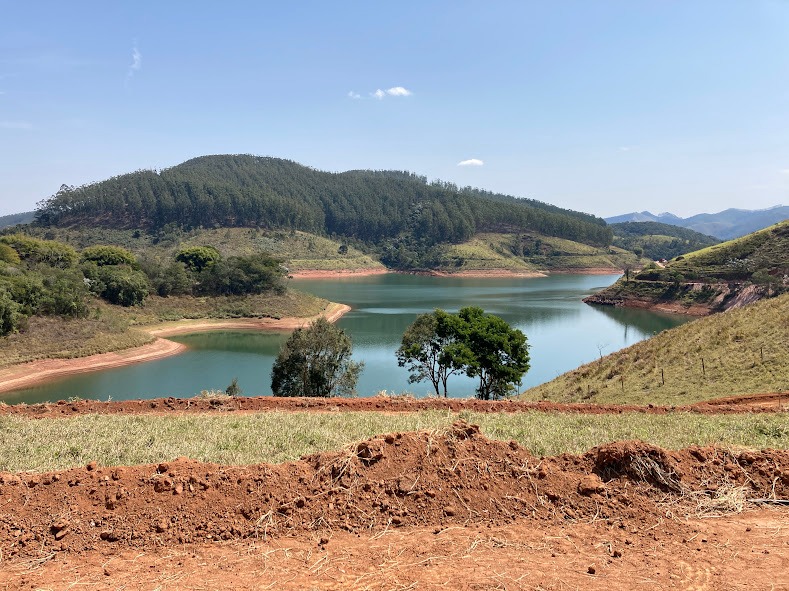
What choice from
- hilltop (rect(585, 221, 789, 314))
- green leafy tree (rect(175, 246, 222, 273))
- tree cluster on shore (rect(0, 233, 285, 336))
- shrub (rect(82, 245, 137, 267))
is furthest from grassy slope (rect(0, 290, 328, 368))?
hilltop (rect(585, 221, 789, 314))

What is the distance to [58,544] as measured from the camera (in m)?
4.86

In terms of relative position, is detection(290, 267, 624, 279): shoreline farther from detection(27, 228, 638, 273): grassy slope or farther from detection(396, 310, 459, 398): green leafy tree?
detection(396, 310, 459, 398): green leafy tree

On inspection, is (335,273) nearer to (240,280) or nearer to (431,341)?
(240,280)

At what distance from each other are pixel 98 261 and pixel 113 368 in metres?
32.0

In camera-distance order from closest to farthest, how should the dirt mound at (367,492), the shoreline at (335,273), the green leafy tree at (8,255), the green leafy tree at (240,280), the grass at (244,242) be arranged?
the dirt mound at (367,492), the green leafy tree at (8,255), the green leafy tree at (240,280), the shoreline at (335,273), the grass at (244,242)

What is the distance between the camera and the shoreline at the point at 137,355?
37688 mm

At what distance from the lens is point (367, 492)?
5.58m

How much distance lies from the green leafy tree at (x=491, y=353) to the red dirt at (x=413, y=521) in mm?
19115

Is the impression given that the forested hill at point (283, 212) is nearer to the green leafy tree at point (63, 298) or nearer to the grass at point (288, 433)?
the green leafy tree at point (63, 298)

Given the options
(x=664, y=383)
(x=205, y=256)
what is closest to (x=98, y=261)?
(x=205, y=256)

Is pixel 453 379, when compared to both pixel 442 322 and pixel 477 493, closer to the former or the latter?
pixel 442 322

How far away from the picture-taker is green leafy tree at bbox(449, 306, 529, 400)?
1010 inches

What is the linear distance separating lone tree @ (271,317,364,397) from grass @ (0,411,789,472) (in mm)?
14043

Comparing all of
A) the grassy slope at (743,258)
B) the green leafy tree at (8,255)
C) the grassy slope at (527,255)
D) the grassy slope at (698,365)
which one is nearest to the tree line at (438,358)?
the grassy slope at (698,365)
